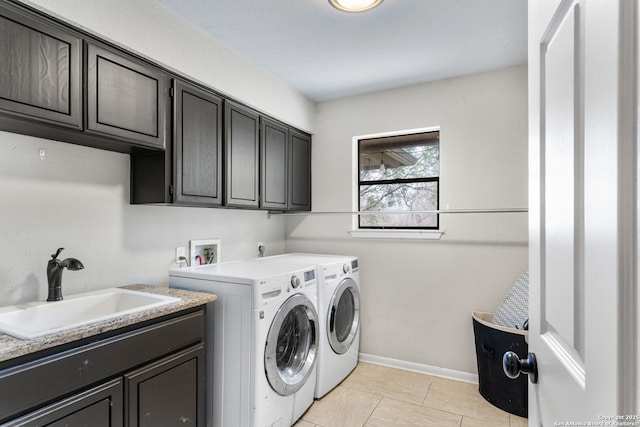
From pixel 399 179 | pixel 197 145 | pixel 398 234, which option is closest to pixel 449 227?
pixel 398 234

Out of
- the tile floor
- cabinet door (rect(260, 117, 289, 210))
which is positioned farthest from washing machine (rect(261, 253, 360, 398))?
cabinet door (rect(260, 117, 289, 210))

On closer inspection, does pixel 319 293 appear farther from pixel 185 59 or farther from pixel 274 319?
pixel 185 59

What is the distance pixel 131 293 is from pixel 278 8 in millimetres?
1792

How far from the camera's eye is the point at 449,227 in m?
2.85

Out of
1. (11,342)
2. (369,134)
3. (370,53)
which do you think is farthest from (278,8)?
(11,342)

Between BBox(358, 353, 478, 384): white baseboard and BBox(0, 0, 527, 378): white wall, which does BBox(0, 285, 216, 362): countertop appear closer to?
BBox(0, 0, 527, 378): white wall

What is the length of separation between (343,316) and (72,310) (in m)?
1.92

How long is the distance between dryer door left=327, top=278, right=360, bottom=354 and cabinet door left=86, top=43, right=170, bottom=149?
64.7 inches

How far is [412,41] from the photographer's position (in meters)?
2.27

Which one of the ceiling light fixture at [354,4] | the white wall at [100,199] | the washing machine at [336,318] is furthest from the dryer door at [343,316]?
the ceiling light fixture at [354,4]

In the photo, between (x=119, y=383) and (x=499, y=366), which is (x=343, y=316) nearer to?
(x=499, y=366)

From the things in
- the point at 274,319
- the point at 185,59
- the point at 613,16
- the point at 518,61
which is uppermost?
the point at 518,61

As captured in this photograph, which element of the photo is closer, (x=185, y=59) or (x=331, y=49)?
(x=185, y=59)

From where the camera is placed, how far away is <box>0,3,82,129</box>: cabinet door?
1.34 m
